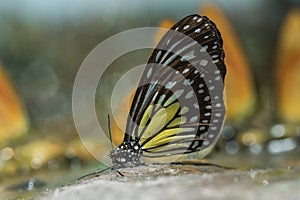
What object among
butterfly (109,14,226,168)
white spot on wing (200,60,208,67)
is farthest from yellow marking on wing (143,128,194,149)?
white spot on wing (200,60,208,67)

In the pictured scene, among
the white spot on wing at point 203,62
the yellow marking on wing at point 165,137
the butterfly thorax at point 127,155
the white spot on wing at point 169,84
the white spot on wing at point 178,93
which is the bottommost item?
the butterfly thorax at point 127,155

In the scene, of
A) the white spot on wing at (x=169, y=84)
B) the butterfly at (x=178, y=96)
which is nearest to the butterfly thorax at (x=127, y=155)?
the butterfly at (x=178, y=96)

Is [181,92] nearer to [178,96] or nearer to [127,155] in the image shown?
[178,96]

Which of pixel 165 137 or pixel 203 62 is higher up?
pixel 203 62

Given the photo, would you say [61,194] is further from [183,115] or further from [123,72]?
[123,72]

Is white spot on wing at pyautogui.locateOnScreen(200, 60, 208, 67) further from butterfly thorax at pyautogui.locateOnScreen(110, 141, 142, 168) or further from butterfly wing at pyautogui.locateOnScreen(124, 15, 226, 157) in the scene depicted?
butterfly thorax at pyautogui.locateOnScreen(110, 141, 142, 168)

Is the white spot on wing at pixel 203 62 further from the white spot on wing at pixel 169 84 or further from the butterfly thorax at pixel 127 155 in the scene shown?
the butterfly thorax at pixel 127 155

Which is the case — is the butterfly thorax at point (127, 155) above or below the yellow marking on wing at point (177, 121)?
below

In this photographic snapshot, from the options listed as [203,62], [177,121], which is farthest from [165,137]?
[203,62]

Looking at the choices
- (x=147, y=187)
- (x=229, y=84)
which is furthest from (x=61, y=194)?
(x=229, y=84)
